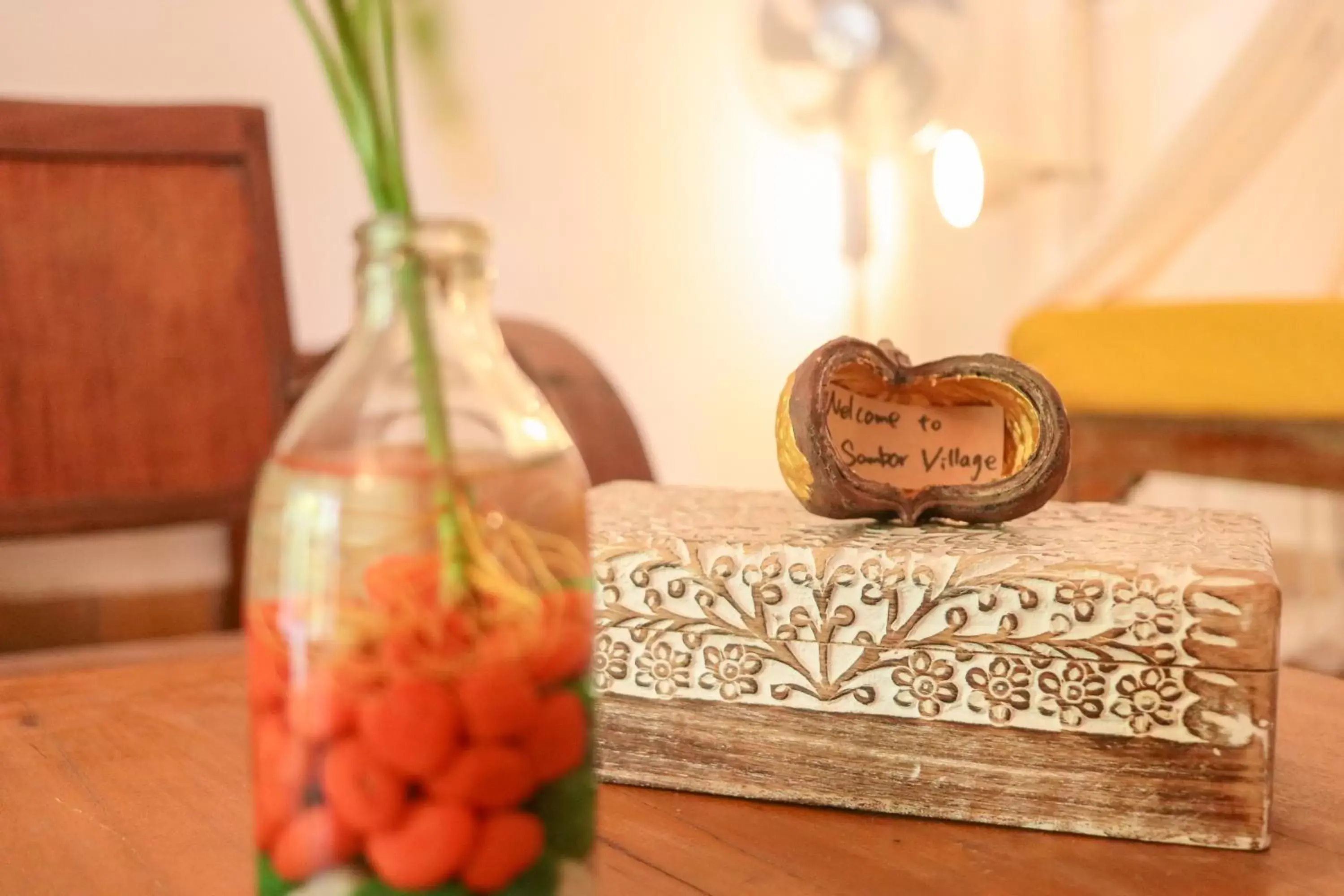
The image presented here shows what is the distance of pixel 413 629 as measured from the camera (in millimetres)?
316

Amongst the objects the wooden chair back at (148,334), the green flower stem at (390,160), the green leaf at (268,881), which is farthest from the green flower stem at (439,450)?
the wooden chair back at (148,334)

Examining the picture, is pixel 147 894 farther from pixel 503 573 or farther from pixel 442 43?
pixel 442 43

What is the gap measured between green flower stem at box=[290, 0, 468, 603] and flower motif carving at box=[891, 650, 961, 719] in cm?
25

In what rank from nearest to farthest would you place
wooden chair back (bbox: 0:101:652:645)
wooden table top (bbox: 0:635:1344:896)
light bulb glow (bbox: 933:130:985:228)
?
wooden table top (bbox: 0:635:1344:896), wooden chair back (bbox: 0:101:652:645), light bulb glow (bbox: 933:130:985:228)

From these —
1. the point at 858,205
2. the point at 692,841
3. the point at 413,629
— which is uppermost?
the point at 858,205

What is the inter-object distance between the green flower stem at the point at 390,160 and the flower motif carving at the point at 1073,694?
0.91 feet

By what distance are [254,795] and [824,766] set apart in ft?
0.82

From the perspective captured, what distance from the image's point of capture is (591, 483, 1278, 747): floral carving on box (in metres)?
0.46

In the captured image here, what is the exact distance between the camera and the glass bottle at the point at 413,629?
31cm

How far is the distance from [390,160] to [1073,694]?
1.14 ft

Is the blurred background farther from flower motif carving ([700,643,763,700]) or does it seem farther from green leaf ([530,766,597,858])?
green leaf ([530,766,597,858])

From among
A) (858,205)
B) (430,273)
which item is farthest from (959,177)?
(430,273)

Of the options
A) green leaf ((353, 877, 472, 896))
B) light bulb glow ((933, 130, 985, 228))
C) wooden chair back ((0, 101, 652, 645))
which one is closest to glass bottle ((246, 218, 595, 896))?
green leaf ((353, 877, 472, 896))

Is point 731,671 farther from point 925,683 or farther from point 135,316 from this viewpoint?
point 135,316
